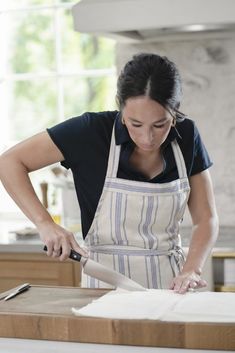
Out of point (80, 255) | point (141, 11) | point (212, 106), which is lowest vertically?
point (80, 255)

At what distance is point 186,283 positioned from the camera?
1.73m

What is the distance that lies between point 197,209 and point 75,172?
350 millimetres

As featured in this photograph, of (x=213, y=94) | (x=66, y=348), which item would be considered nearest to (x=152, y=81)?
(x=66, y=348)

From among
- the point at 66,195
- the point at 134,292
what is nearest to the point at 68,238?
the point at 134,292

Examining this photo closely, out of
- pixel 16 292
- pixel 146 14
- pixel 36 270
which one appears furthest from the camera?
pixel 36 270

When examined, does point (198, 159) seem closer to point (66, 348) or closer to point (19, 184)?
point (19, 184)

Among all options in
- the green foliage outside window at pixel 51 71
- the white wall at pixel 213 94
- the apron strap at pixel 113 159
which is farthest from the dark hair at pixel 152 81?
the green foliage outside window at pixel 51 71

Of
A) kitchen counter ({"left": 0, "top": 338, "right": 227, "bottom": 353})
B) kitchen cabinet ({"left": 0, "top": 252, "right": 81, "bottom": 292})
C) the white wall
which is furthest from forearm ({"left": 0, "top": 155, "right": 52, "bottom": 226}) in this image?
the white wall

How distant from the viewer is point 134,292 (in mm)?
1654

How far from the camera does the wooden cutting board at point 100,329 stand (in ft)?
4.53

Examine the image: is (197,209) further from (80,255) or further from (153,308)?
(153,308)

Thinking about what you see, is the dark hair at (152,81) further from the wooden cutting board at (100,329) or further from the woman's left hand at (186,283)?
the wooden cutting board at (100,329)

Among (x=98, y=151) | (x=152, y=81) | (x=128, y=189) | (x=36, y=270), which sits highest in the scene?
(x=152, y=81)

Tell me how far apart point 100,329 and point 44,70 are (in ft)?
7.99
